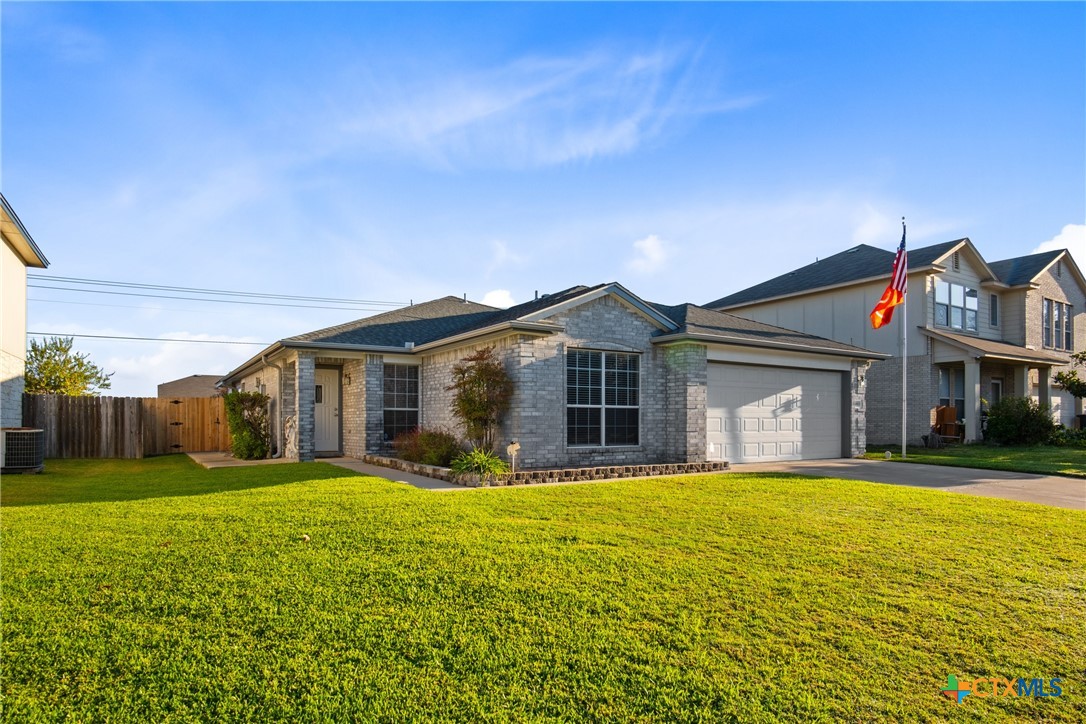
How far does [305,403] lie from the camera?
581 inches

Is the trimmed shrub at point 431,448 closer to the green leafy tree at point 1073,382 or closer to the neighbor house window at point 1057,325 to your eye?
the green leafy tree at point 1073,382

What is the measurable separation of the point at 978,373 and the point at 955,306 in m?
3.05

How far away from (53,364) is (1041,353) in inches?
1704

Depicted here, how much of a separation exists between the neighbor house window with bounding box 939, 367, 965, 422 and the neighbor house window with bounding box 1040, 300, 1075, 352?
21.1ft

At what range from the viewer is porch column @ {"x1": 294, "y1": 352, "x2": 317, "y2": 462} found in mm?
14719

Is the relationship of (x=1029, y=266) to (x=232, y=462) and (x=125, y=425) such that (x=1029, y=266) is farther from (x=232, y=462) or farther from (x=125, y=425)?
(x=125, y=425)

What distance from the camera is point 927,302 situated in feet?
67.3

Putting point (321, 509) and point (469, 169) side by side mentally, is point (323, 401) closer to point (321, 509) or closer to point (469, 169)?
point (469, 169)

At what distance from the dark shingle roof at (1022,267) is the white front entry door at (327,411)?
25.2 m

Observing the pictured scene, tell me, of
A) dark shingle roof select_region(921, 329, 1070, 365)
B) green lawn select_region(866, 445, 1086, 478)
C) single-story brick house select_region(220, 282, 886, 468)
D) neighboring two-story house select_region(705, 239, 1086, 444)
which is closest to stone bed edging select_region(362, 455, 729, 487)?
single-story brick house select_region(220, 282, 886, 468)

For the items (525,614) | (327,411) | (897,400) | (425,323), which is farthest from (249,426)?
(897,400)

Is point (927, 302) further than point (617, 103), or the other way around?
point (927, 302)

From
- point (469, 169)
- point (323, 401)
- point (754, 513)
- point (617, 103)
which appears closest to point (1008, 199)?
point (617, 103)

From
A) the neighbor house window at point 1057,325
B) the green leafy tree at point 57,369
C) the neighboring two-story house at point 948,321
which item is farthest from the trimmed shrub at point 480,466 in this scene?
the green leafy tree at point 57,369
